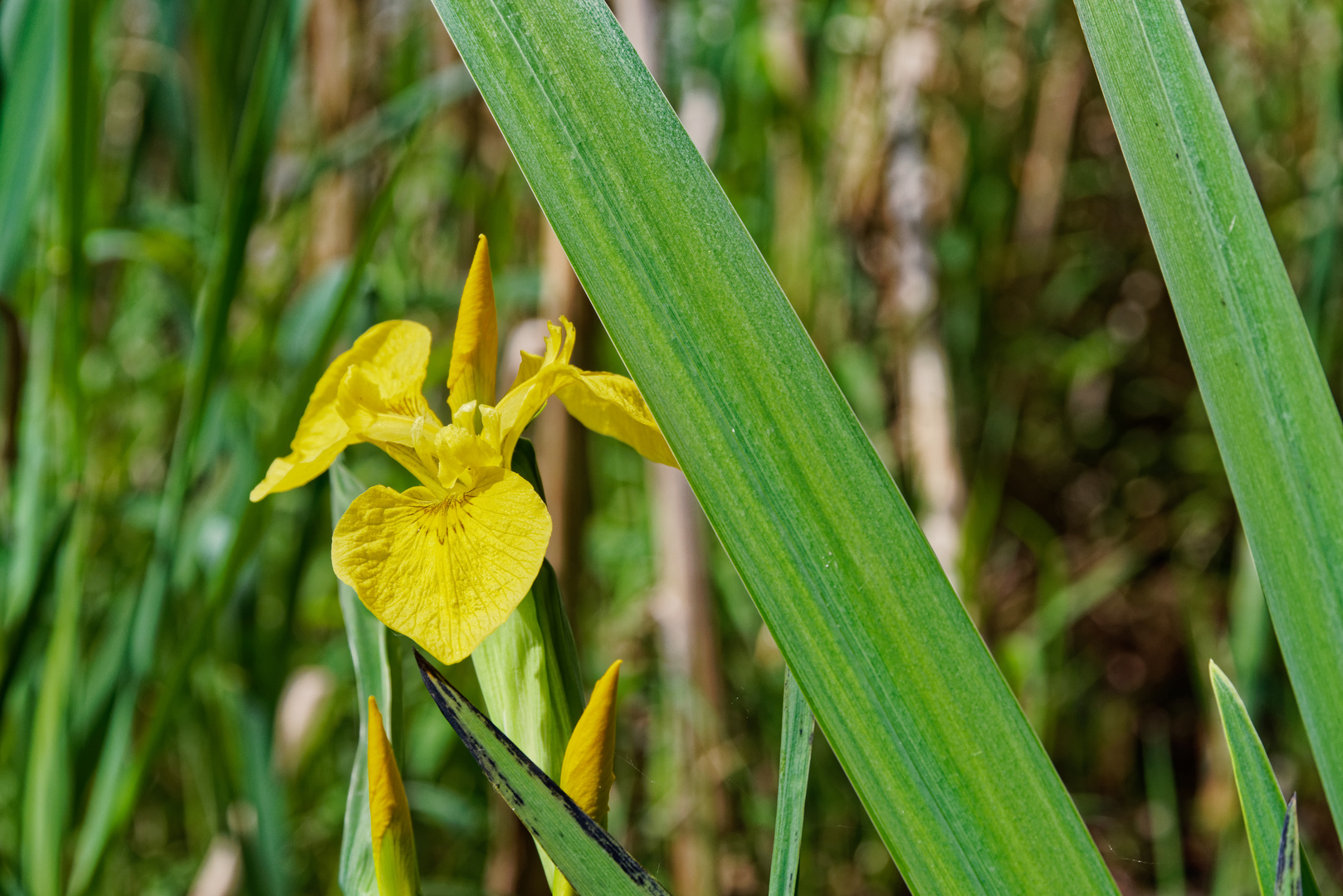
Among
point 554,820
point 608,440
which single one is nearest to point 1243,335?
point 554,820

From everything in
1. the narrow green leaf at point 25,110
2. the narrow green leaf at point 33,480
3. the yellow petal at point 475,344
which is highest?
the narrow green leaf at point 25,110

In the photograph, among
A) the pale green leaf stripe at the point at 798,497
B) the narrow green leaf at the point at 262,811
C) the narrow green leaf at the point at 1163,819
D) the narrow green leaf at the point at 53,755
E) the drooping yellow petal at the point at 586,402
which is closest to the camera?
the pale green leaf stripe at the point at 798,497

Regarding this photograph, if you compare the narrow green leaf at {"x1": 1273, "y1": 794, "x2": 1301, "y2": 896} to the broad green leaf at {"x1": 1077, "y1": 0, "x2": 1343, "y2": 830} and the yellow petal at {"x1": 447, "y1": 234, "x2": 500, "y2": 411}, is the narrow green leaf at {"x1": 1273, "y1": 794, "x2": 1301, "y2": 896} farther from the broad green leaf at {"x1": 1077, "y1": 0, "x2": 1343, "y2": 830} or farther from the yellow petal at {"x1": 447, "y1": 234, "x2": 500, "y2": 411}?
the yellow petal at {"x1": 447, "y1": 234, "x2": 500, "y2": 411}

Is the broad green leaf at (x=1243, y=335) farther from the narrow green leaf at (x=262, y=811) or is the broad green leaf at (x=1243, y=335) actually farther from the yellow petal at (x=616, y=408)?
the narrow green leaf at (x=262, y=811)

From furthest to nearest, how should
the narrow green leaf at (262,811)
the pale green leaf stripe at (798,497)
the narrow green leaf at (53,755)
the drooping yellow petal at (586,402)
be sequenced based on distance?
the narrow green leaf at (262,811) < the narrow green leaf at (53,755) < the drooping yellow petal at (586,402) < the pale green leaf stripe at (798,497)

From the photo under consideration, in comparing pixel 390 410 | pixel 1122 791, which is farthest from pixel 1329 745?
pixel 1122 791

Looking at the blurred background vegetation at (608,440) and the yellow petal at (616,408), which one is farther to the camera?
the blurred background vegetation at (608,440)

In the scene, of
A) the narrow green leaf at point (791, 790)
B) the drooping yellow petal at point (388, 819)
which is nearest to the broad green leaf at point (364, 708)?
the drooping yellow petal at point (388, 819)

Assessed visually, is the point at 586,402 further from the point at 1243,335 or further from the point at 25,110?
the point at 25,110
